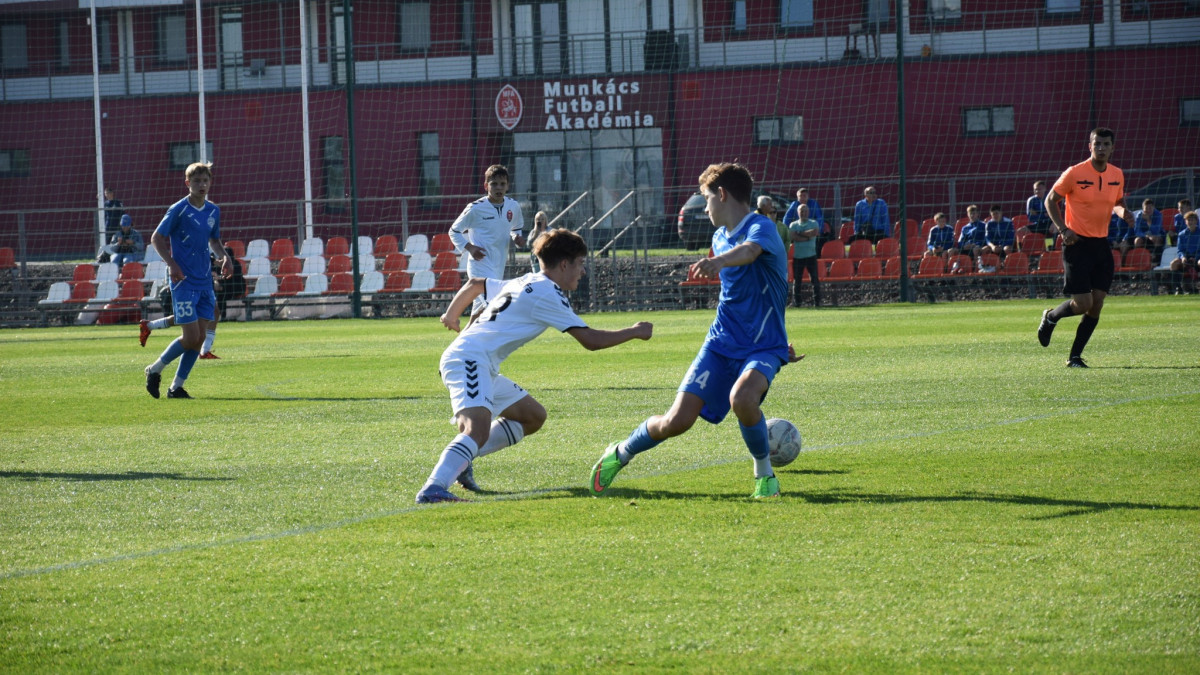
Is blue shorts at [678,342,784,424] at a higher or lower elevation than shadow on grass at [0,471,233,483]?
higher

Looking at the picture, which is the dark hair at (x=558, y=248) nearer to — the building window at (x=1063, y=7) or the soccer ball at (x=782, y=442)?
the soccer ball at (x=782, y=442)

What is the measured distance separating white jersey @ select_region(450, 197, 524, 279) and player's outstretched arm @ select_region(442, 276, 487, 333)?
0.66ft

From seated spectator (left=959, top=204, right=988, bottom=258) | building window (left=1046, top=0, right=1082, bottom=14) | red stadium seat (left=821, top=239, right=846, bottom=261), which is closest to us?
seated spectator (left=959, top=204, right=988, bottom=258)

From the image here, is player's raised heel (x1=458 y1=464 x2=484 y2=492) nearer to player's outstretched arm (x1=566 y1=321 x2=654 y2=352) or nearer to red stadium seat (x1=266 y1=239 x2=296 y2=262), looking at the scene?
player's outstretched arm (x1=566 y1=321 x2=654 y2=352)

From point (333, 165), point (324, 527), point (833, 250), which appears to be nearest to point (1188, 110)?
point (833, 250)

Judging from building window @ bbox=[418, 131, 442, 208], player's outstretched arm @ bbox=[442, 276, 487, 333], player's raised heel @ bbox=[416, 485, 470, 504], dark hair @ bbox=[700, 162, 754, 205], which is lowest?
player's raised heel @ bbox=[416, 485, 470, 504]

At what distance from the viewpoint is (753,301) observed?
6.26 meters

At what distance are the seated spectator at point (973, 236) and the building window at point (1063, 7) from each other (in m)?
12.4

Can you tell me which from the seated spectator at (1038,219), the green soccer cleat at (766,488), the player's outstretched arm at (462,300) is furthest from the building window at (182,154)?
the green soccer cleat at (766,488)

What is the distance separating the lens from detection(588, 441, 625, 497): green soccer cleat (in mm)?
6254

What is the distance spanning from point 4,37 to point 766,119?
23248mm

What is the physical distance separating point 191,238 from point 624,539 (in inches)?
308

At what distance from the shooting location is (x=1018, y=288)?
23922 mm

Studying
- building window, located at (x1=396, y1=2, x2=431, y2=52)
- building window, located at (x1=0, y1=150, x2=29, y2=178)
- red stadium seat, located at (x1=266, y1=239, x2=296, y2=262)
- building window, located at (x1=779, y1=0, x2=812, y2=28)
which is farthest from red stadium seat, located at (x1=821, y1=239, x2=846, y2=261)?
building window, located at (x1=0, y1=150, x2=29, y2=178)
